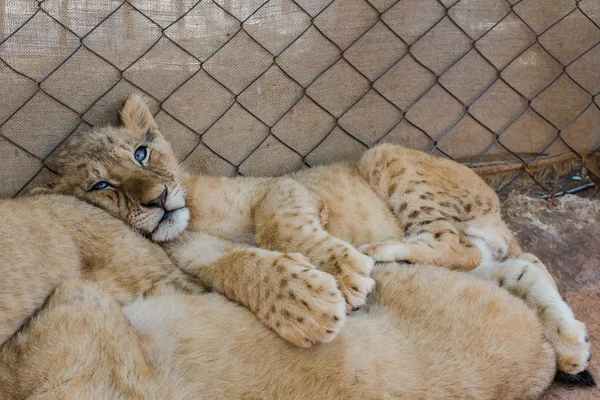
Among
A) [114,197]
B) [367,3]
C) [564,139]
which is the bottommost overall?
[564,139]

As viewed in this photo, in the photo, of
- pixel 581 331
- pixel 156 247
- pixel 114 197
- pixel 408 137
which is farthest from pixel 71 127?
pixel 581 331

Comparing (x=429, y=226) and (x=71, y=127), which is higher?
(x=71, y=127)

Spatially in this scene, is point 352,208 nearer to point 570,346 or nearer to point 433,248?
point 433,248

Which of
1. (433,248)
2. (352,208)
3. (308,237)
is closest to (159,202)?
(308,237)

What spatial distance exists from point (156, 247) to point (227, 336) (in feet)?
2.36

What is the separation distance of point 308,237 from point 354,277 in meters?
0.38

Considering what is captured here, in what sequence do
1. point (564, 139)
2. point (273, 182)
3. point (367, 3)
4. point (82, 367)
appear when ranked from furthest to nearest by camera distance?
point (564, 139) → point (367, 3) → point (273, 182) → point (82, 367)

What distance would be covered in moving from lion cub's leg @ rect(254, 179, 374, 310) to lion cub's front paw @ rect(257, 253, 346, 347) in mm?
196

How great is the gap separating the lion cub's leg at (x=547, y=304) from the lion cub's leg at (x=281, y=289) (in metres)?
1.05

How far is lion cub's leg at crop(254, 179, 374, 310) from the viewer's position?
2.78 meters

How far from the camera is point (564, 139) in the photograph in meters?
4.59

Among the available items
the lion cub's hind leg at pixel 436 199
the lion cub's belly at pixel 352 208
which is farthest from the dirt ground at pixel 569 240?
the lion cub's belly at pixel 352 208

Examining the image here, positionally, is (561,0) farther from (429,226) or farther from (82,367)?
(82,367)

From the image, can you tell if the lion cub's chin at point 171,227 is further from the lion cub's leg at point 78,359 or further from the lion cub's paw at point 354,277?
the lion cub's paw at point 354,277
